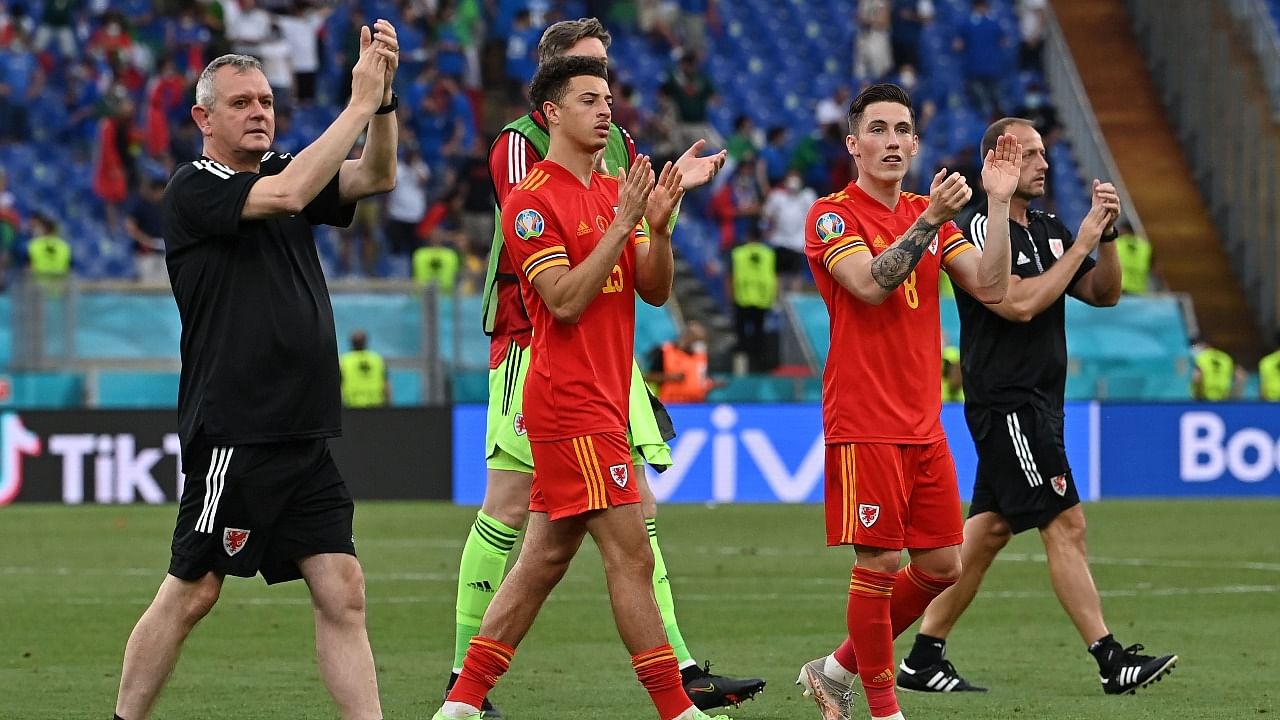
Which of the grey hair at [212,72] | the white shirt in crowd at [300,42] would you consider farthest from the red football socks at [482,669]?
the white shirt in crowd at [300,42]

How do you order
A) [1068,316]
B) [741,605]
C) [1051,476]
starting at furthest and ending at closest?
[1068,316] < [741,605] < [1051,476]

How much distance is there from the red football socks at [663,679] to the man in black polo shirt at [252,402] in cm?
85

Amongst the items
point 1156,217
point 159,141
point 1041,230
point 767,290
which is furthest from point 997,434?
point 1156,217

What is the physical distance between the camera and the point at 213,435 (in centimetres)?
643

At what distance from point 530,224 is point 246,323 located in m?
0.96

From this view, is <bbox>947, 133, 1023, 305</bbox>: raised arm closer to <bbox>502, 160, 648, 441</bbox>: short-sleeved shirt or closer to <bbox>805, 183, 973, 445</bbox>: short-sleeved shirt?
<bbox>805, 183, 973, 445</bbox>: short-sleeved shirt

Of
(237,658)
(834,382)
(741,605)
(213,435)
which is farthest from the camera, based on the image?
(741,605)

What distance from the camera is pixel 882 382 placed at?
23.4 feet

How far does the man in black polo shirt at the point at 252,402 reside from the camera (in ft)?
21.0

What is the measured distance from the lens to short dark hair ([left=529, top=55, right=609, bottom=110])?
6.92 m

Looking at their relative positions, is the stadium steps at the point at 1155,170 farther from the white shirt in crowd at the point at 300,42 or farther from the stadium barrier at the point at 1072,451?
the white shirt in crowd at the point at 300,42

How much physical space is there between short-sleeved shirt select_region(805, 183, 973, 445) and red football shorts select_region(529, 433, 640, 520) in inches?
31.8

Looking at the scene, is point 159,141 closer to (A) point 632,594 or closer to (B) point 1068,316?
(B) point 1068,316

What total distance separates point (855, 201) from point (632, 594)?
158 centimetres
